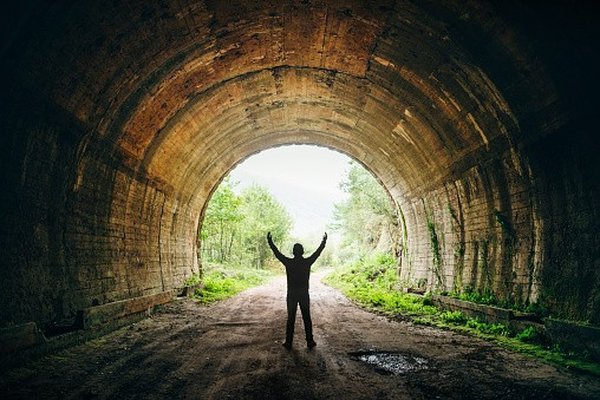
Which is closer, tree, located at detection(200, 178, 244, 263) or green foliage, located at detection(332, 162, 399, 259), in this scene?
green foliage, located at detection(332, 162, 399, 259)

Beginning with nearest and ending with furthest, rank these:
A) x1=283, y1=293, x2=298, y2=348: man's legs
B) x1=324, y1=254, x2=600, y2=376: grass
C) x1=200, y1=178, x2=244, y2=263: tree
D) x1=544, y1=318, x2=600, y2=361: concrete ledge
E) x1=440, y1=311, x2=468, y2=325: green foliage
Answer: x1=544, y1=318, x2=600, y2=361: concrete ledge < x1=324, y1=254, x2=600, y2=376: grass < x1=283, y1=293, x2=298, y2=348: man's legs < x1=440, y1=311, x2=468, y2=325: green foliage < x1=200, y1=178, x2=244, y2=263: tree

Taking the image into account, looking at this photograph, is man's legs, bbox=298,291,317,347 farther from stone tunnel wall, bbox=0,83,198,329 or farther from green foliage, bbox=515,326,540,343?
stone tunnel wall, bbox=0,83,198,329

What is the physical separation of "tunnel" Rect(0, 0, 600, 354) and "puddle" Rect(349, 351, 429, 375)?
2.90 meters

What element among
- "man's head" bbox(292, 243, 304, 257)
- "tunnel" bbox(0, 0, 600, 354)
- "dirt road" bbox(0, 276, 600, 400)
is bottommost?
"dirt road" bbox(0, 276, 600, 400)

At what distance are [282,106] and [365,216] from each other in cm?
2226

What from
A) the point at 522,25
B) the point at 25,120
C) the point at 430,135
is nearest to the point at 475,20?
the point at 522,25

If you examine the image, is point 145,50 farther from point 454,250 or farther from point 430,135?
point 454,250

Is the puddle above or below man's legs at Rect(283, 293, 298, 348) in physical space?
below

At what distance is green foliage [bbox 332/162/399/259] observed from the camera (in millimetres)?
26172

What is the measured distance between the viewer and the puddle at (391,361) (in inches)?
198

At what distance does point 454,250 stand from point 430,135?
3548 millimetres

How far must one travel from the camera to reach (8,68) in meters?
4.97

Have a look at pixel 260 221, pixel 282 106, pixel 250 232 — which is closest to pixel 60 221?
pixel 282 106

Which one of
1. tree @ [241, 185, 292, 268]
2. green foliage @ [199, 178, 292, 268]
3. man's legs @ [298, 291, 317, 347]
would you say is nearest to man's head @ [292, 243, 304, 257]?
man's legs @ [298, 291, 317, 347]
